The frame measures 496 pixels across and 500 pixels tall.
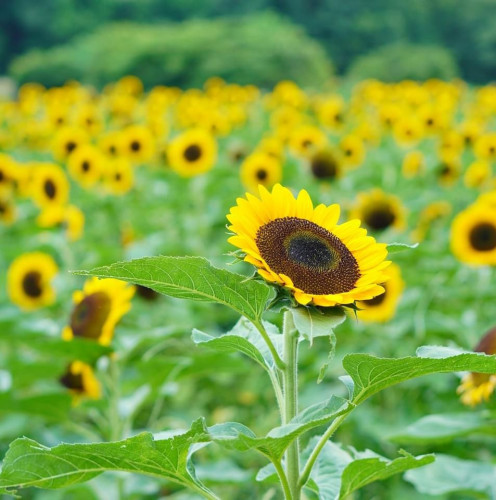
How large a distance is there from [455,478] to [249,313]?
0.66 metres

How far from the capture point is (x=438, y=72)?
48.0 ft

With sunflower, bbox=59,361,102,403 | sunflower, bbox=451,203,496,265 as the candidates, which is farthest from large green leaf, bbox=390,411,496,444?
sunflower, bbox=451,203,496,265

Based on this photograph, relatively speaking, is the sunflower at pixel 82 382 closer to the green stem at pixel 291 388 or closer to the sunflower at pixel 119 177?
the green stem at pixel 291 388

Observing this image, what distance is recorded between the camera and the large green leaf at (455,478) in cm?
133

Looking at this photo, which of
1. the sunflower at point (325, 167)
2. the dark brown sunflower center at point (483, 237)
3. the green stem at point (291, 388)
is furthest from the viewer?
the sunflower at point (325, 167)

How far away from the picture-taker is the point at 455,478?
137cm

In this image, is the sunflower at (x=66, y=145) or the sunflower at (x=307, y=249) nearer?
the sunflower at (x=307, y=249)

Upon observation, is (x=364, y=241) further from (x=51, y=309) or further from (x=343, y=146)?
(x=343, y=146)

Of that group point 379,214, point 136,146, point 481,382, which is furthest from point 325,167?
point 481,382

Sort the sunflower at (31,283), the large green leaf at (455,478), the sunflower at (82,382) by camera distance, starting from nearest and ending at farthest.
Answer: the large green leaf at (455,478)
the sunflower at (82,382)
the sunflower at (31,283)

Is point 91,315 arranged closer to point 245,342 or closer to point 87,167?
point 245,342

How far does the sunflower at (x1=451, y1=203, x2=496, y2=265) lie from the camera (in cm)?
253

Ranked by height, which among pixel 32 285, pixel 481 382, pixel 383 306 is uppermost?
pixel 32 285

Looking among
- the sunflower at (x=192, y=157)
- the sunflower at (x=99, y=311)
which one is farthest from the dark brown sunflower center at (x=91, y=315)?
the sunflower at (x=192, y=157)
